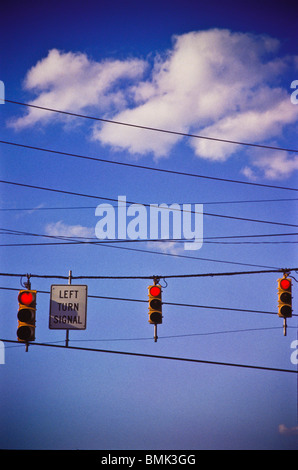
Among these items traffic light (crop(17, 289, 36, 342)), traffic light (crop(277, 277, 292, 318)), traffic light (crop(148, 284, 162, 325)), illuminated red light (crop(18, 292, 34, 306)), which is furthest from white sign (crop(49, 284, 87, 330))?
traffic light (crop(277, 277, 292, 318))

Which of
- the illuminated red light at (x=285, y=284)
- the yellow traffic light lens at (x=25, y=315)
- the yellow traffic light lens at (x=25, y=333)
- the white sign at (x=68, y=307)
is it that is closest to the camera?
the yellow traffic light lens at (x=25, y=333)

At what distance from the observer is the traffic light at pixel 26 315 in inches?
569

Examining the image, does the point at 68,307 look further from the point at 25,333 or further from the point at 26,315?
the point at 25,333

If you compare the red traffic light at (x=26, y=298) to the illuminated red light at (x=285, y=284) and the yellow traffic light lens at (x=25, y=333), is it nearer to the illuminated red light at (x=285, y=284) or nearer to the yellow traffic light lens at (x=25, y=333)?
the yellow traffic light lens at (x=25, y=333)

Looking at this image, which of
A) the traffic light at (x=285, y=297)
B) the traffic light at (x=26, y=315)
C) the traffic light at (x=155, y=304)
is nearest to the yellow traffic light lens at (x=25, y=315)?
the traffic light at (x=26, y=315)

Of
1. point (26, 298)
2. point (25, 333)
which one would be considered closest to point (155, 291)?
point (26, 298)

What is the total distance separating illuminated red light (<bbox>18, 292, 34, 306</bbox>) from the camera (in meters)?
14.7

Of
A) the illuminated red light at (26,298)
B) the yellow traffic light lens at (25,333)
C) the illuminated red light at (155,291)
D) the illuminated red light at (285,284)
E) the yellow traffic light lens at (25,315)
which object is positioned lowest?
the yellow traffic light lens at (25,333)

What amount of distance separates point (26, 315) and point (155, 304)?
4005 mm

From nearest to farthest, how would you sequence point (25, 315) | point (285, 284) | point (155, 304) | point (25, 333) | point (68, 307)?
1. point (25, 333)
2. point (25, 315)
3. point (285, 284)
4. point (155, 304)
5. point (68, 307)

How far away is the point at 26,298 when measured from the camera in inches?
582
